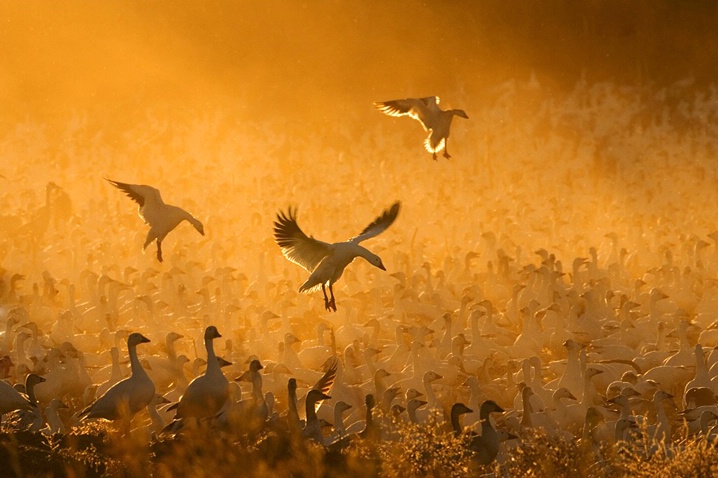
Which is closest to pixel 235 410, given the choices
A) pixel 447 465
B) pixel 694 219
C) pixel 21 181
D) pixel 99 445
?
pixel 99 445

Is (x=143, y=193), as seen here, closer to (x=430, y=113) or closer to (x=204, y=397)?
(x=430, y=113)

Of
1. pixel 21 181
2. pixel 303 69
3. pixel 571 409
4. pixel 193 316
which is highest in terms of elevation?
pixel 303 69

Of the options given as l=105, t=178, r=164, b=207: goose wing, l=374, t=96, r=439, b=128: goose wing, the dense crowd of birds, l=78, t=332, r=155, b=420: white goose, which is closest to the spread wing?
the dense crowd of birds

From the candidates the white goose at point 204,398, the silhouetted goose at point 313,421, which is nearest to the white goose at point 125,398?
the white goose at point 204,398

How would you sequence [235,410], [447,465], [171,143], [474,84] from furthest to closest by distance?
[474,84], [171,143], [235,410], [447,465]

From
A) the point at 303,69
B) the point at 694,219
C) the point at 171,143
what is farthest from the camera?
the point at 303,69

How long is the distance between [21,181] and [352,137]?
931cm

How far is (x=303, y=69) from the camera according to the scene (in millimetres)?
37500

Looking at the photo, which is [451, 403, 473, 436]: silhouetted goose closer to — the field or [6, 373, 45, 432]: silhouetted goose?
the field

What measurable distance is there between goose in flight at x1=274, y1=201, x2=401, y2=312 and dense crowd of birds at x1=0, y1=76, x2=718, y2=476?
16 mm

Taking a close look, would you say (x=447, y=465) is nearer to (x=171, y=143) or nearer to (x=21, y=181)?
(x=21, y=181)

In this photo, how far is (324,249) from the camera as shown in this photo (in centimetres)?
923

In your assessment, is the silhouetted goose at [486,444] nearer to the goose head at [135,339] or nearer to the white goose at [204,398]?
the white goose at [204,398]

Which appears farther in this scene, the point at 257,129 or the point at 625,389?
the point at 257,129
